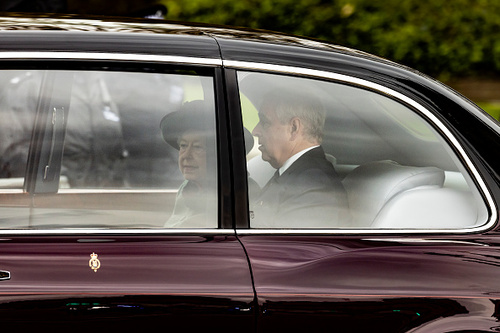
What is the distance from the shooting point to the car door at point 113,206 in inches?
90.9

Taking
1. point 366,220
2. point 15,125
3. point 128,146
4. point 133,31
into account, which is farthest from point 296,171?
point 15,125

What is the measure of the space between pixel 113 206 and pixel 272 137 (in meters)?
0.57

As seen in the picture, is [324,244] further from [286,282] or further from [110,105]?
[110,105]

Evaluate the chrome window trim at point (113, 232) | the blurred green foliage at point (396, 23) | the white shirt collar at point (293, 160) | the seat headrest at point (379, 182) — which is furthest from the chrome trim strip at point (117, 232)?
the blurred green foliage at point (396, 23)

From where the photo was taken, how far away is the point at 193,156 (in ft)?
8.31

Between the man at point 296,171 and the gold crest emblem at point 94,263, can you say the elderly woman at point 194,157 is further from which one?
the gold crest emblem at point 94,263

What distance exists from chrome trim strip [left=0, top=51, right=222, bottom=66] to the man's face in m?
0.24

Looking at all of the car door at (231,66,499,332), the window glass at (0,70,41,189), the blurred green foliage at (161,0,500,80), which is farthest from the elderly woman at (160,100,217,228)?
the blurred green foliage at (161,0,500,80)

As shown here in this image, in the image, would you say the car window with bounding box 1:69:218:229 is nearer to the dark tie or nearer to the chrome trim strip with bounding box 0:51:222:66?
the chrome trim strip with bounding box 0:51:222:66

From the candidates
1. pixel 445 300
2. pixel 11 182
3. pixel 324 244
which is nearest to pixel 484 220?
pixel 445 300

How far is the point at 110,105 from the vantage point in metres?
2.60

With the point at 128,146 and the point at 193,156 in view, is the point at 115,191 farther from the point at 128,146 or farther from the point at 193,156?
the point at 193,156

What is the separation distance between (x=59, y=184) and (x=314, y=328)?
907 mm

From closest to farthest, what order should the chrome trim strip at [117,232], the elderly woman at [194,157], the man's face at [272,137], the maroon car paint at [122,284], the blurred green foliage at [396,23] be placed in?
the maroon car paint at [122,284], the chrome trim strip at [117,232], the elderly woman at [194,157], the man's face at [272,137], the blurred green foliage at [396,23]
